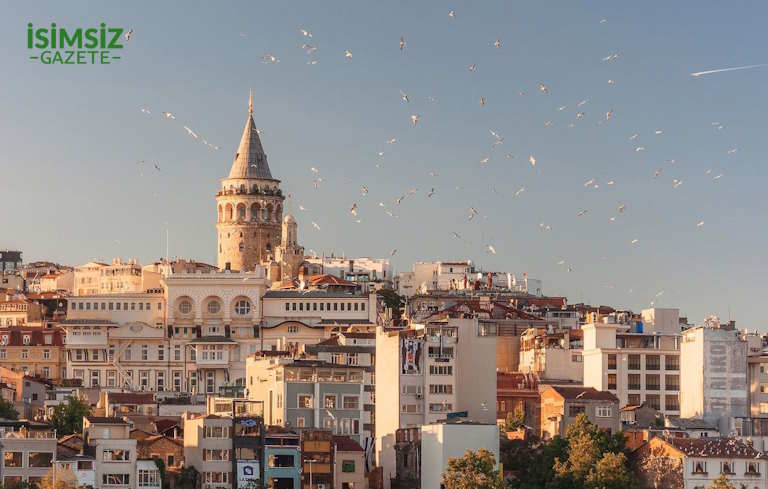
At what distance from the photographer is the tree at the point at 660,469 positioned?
95.3 meters

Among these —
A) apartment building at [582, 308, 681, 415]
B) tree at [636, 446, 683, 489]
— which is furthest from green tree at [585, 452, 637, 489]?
apartment building at [582, 308, 681, 415]

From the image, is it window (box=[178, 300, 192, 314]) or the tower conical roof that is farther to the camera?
the tower conical roof

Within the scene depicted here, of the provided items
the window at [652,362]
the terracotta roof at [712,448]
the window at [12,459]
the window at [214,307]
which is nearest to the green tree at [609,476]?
the terracotta roof at [712,448]

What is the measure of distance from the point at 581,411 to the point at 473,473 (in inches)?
570

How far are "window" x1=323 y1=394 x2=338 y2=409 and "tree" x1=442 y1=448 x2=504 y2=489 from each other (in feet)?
50.6

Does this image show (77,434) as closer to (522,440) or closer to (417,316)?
(522,440)

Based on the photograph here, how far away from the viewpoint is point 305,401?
10844cm

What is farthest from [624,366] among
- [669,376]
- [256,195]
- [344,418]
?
[256,195]

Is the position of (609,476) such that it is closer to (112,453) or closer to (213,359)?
(112,453)

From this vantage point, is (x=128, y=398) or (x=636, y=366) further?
(x=636, y=366)

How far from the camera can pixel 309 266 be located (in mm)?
193250

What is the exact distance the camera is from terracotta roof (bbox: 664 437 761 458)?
9575cm

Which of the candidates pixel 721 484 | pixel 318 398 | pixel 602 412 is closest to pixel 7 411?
pixel 318 398

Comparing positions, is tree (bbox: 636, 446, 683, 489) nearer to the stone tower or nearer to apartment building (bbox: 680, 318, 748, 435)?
apartment building (bbox: 680, 318, 748, 435)
